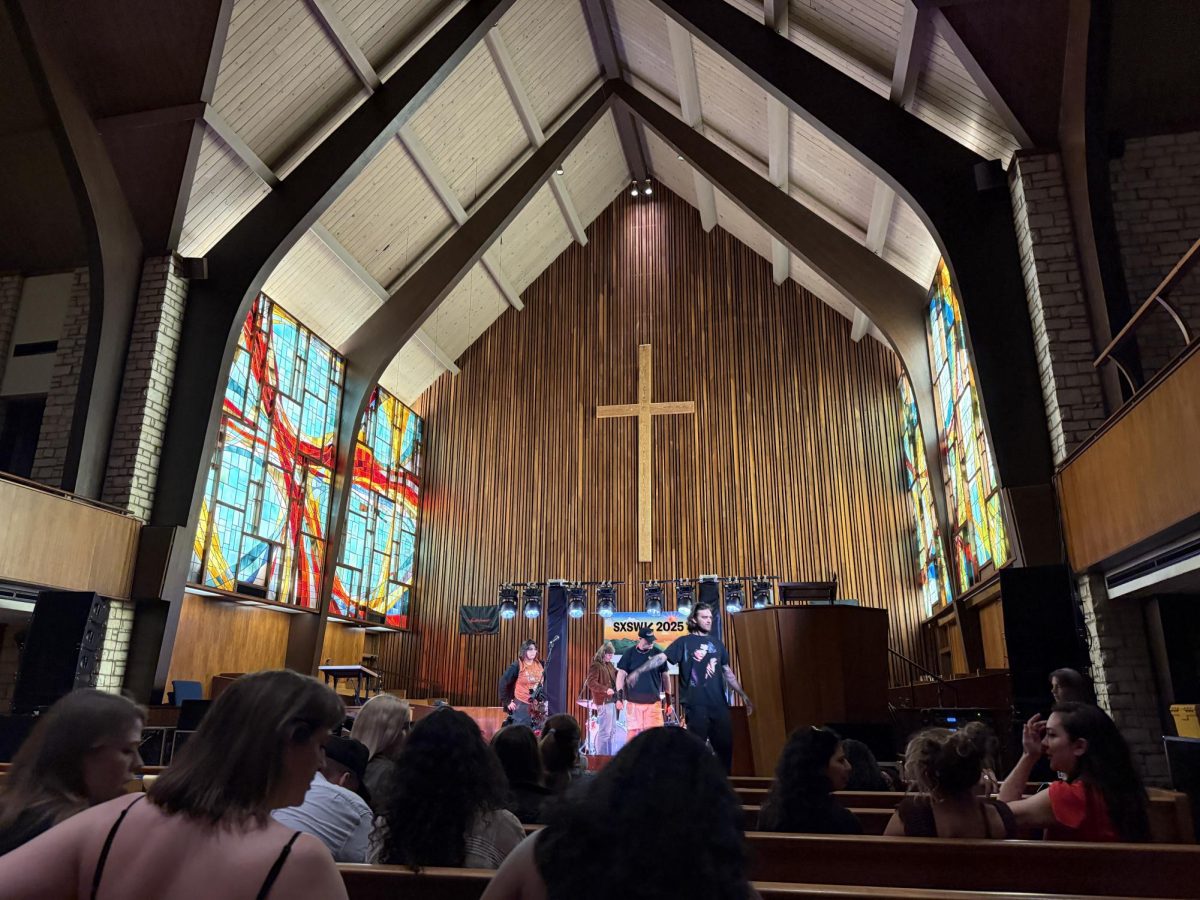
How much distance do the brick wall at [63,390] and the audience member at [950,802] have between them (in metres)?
8.88

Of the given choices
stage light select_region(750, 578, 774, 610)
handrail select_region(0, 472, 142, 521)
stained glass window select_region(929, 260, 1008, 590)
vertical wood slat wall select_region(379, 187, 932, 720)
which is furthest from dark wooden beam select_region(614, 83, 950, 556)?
handrail select_region(0, 472, 142, 521)

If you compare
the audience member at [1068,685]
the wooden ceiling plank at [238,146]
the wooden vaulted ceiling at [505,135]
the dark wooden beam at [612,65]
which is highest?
the dark wooden beam at [612,65]

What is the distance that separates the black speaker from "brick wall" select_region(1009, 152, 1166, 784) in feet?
25.9

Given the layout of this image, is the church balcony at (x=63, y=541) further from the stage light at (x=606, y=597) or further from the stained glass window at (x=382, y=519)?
the stage light at (x=606, y=597)

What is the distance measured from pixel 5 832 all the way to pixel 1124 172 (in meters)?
8.58

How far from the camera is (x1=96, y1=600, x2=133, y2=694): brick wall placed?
7.93 metres

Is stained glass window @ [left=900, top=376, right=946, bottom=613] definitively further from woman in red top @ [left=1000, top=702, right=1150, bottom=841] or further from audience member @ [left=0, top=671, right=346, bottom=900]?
audience member @ [left=0, top=671, right=346, bottom=900]

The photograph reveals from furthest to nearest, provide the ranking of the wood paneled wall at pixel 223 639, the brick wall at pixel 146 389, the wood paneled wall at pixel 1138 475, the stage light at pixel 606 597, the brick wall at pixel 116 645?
the stage light at pixel 606 597
the wood paneled wall at pixel 223 639
the brick wall at pixel 146 389
the brick wall at pixel 116 645
the wood paneled wall at pixel 1138 475

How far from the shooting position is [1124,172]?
7137 millimetres

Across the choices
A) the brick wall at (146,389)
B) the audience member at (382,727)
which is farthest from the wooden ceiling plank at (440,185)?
the audience member at (382,727)

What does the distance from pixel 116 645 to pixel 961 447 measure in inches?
367

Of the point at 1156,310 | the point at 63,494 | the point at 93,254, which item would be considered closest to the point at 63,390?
the point at 93,254

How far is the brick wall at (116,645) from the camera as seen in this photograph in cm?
793

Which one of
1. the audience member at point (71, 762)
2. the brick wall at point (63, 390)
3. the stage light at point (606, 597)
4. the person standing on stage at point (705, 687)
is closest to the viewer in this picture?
the audience member at point (71, 762)
